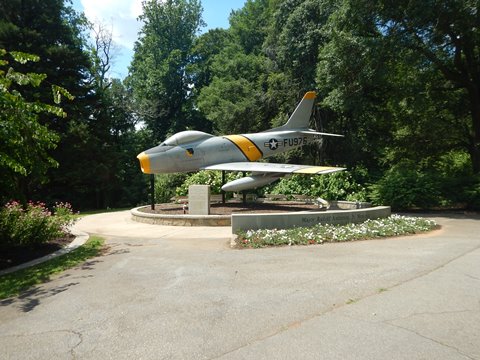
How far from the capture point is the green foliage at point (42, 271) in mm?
6518

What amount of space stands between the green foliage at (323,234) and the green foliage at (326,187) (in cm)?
818

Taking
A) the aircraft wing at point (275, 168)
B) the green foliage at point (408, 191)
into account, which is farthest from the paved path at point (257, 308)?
the green foliage at point (408, 191)

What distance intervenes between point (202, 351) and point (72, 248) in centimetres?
733

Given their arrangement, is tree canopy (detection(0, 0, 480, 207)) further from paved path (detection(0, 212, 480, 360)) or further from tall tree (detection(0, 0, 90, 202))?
paved path (detection(0, 212, 480, 360))

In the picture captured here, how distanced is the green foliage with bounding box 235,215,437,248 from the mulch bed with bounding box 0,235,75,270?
17.2 ft

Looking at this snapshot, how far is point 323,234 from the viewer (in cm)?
1031

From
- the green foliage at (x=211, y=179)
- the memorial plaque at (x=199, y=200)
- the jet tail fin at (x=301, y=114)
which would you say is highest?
the jet tail fin at (x=301, y=114)

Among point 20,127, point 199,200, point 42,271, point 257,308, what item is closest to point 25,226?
point 42,271

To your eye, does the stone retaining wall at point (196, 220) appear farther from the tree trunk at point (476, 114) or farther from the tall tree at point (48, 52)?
the tall tree at point (48, 52)

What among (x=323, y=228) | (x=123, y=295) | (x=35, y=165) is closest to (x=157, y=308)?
(x=123, y=295)

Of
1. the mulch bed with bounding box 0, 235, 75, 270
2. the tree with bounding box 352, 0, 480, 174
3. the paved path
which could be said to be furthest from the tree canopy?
the paved path

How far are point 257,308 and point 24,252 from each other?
7.45 m

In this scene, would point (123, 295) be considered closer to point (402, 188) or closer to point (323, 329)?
point (323, 329)

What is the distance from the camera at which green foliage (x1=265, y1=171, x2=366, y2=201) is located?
20.3 metres
